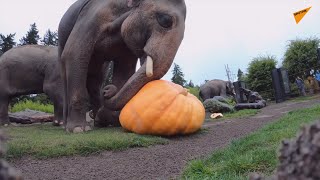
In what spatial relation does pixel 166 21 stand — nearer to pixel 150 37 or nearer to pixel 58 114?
pixel 150 37

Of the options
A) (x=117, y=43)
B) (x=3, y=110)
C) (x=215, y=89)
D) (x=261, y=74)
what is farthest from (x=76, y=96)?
(x=261, y=74)

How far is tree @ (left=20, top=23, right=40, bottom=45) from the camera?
77.2ft

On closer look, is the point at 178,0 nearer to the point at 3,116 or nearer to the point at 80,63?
the point at 80,63

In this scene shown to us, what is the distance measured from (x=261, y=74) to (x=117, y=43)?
49.8 feet

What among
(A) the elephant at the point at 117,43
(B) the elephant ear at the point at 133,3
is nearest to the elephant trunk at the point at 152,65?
(A) the elephant at the point at 117,43

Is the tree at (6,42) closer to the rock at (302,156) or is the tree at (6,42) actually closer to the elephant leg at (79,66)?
the elephant leg at (79,66)

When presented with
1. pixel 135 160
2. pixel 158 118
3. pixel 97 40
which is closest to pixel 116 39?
pixel 97 40

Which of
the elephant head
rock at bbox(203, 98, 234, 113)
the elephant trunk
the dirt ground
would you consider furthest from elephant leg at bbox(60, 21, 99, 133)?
rock at bbox(203, 98, 234, 113)

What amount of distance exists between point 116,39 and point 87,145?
7.09 ft

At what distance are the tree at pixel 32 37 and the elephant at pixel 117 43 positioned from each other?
58.5 ft

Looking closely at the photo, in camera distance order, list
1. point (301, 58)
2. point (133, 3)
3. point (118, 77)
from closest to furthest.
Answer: point (133, 3)
point (118, 77)
point (301, 58)

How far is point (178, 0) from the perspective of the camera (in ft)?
18.1

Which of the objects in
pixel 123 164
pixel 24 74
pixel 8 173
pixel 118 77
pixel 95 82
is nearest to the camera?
pixel 8 173

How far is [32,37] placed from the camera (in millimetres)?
23938
